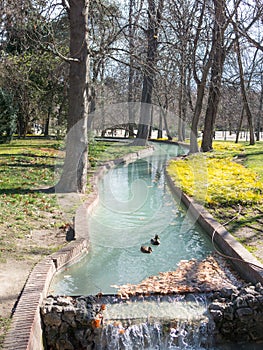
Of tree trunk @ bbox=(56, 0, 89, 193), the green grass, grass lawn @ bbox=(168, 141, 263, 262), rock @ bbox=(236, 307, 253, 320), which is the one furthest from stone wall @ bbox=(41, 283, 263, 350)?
tree trunk @ bbox=(56, 0, 89, 193)

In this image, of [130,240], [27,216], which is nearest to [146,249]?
[130,240]

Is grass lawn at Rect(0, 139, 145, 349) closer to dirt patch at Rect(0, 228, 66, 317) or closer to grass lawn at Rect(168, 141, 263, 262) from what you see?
dirt patch at Rect(0, 228, 66, 317)

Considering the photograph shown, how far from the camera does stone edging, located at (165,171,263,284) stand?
567 centimetres

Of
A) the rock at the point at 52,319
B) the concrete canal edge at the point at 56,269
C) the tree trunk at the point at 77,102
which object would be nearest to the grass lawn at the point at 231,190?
the concrete canal edge at the point at 56,269

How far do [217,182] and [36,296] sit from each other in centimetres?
851

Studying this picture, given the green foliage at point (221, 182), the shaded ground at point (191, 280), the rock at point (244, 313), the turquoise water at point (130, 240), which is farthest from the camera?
the green foliage at point (221, 182)

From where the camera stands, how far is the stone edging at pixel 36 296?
150 inches

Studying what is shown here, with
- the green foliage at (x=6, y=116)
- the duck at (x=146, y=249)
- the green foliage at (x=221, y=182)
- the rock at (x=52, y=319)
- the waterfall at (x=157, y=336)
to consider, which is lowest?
the waterfall at (x=157, y=336)

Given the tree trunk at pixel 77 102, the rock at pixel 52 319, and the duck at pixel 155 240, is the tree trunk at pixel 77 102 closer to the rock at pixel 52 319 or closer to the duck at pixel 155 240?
the duck at pixel 155 240

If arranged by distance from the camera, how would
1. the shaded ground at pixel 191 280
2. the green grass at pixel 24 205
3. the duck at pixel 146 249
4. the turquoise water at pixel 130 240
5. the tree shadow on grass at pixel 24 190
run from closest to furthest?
the shaded ground at pixel 191 280 → the turquoise water at pixel 130 240 → the green grass at pixel 24 205 → the duck at pixel 146 249 → the tree shadow on grass at pixel 24 190

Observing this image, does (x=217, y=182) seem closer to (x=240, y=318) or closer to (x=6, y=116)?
(x=240, y=318)

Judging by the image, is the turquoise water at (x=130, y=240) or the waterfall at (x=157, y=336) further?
the turquoise water at (x=130, y=240)

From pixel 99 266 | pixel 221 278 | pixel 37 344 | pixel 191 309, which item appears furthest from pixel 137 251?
pixel 37 344

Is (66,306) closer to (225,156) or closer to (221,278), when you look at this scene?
(221,278)
